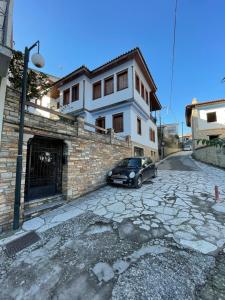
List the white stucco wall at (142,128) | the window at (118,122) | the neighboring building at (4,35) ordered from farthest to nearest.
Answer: the window at (118,122), the white stucco wall at (142,128), the neighboring building at (4,35)

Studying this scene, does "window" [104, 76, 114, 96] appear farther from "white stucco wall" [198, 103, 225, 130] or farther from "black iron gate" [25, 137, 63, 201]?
"white stucco wall" [198, 103, 225, 130]

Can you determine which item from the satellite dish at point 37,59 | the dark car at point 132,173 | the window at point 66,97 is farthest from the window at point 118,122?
the satellite dish at point 37,59

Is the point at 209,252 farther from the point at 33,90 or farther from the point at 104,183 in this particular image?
the point at 33,90

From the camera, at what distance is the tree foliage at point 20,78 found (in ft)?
22.0

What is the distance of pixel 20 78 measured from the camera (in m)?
6.94

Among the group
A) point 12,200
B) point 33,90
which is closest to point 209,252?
point 12,200

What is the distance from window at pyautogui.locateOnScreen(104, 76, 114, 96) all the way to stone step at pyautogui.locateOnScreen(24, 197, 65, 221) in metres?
10.3

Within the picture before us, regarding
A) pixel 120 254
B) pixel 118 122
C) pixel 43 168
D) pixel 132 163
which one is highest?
pixel 118 122

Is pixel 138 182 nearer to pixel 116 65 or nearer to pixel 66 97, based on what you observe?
pixel 116 65

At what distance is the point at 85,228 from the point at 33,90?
7.23 m

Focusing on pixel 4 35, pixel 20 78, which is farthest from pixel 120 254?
pixel 20 78

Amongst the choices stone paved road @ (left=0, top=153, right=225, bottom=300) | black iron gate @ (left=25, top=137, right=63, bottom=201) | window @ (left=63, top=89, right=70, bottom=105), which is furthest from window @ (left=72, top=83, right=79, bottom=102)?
stone paved road @ (left=0, top=153, right=225, bottom=300)

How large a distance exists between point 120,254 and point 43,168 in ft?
14.4

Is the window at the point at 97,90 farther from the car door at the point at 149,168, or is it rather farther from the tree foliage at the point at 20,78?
the car door at the point at 149,168
